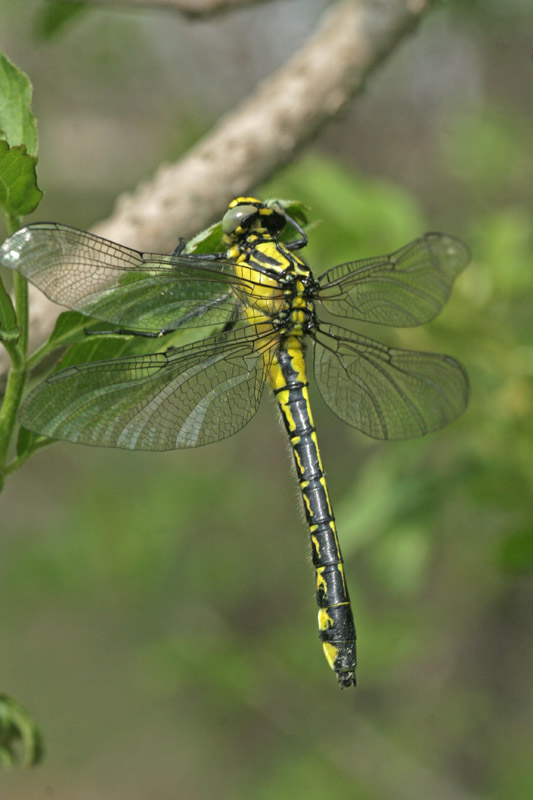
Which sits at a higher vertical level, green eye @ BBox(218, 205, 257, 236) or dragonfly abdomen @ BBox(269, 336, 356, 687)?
green eye @ BBox(218, 205, 257, 236)

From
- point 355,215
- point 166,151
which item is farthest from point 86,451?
point 355,215

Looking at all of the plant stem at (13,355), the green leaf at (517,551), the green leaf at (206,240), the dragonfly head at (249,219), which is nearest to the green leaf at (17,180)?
the plant stem at (13,355)

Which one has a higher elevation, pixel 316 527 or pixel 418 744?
pixel 316 527

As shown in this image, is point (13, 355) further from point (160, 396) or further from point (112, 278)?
point (160, 396)

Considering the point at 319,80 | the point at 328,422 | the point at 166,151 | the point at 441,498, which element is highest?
the point at 166,151

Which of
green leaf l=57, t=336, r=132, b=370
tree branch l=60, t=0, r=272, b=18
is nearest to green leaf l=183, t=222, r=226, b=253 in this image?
green leaf l=57, t=336, r=132, b=370

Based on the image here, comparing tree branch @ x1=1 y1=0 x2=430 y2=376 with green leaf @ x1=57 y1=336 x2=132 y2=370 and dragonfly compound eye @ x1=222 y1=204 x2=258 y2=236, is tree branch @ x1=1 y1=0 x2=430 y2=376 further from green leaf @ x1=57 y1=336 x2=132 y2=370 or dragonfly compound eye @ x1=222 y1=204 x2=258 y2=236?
green leaf @ x1=57 y1=336 x2=132 y2=370

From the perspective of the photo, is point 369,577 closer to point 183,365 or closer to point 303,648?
point 303,648
